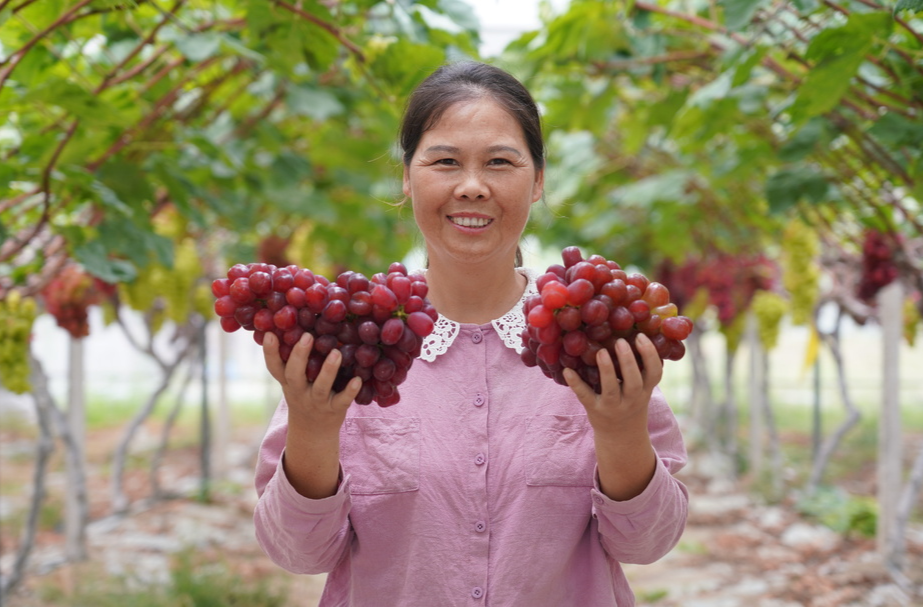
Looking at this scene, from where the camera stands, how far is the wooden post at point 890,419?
14.2ft

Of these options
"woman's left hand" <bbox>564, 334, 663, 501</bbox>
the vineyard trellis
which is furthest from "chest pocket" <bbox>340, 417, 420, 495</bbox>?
the vineyard trellis

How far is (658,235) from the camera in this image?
208 inches

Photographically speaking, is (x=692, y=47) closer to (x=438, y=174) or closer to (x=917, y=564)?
(x=438, y=174)

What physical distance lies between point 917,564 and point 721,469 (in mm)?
3261

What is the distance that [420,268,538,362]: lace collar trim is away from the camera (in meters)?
1.46

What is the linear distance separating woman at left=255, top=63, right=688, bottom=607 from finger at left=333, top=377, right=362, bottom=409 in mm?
164

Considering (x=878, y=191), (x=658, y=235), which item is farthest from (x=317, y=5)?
(x=658, y=235)

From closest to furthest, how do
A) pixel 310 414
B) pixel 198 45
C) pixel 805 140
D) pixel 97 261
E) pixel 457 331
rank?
pixel 310 414 → pixel 457 331 → pixel 198 45 → pixel 97 261 → pixel 805 140

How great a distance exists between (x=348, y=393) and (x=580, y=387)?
1.03ft

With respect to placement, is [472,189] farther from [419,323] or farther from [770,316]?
[770,316]

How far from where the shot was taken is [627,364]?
0.99 meters

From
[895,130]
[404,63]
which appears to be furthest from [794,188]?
[404,63]

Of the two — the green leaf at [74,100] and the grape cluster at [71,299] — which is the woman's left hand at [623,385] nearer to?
the green leaf at [74,100]

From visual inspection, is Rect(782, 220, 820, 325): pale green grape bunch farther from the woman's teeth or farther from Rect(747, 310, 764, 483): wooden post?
the woman's teeth
